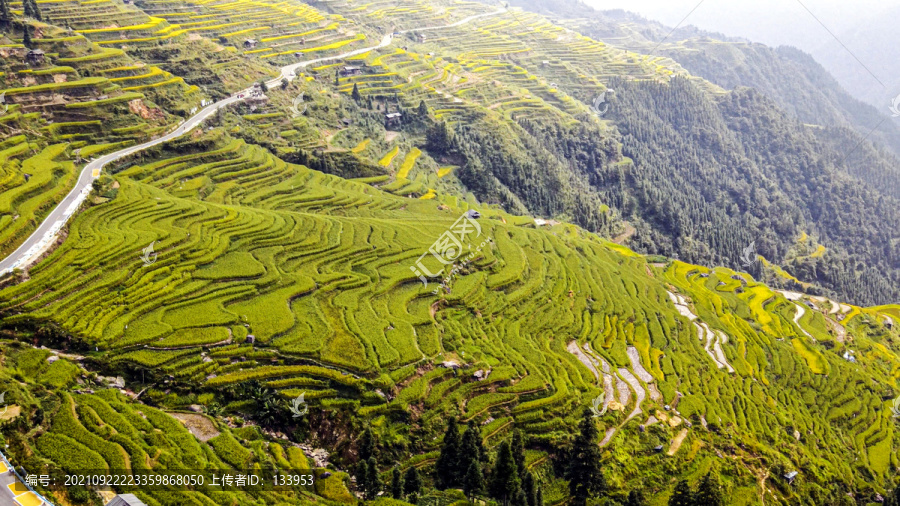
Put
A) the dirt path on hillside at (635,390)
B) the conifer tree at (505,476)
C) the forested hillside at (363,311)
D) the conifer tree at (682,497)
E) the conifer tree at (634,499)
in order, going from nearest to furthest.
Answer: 1. the conifer tree at (505,476)
2. the forested hillside at (363,311)
3. the conifer tree at (682,497)
4. the conifer tree at (634,499)
5. the dirt path on hillside at (635,390)

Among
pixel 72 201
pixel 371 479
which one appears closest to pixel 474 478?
pixel 371 479

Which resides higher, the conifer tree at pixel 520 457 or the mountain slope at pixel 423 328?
the conifer tree at pixel 520 457

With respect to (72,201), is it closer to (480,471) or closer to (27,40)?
(27,40)

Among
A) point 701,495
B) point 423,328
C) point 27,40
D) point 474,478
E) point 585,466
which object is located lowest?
point 27,40

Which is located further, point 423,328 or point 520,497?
point 423,328

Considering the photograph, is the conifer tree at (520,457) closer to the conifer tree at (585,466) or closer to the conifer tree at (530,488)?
the conifer tree at (530,488)

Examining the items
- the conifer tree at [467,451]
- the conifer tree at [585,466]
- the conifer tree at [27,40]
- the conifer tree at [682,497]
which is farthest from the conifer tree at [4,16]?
the conifer tree at [682,497]

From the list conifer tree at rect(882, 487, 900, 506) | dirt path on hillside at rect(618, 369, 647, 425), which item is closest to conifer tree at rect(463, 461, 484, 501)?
dirt path on hillside at rect(618, 369, 647, 425)

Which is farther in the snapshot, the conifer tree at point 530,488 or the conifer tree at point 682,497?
the conifer tree at point 682,497
